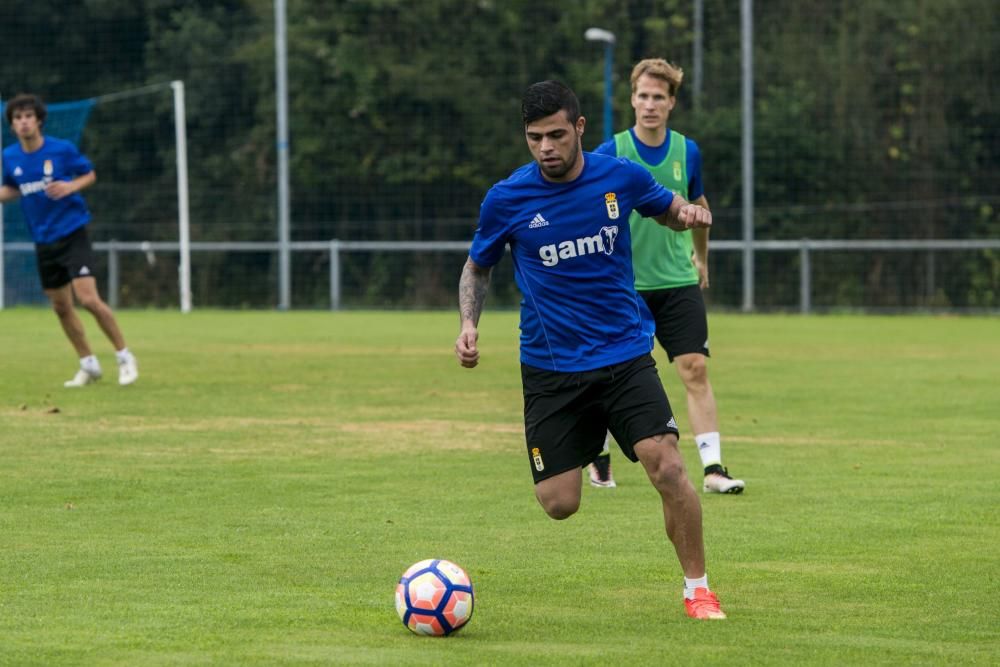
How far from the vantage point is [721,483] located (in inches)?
368

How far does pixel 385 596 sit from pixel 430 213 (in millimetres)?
30215

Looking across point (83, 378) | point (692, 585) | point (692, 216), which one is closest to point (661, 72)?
point (692, 216)

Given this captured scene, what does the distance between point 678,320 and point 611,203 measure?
338 centimetres

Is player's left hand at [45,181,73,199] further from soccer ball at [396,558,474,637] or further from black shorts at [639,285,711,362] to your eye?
soccer ball at [396,558,474,637]

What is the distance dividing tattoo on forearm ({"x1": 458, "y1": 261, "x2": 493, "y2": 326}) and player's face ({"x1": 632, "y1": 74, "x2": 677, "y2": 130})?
3051mm

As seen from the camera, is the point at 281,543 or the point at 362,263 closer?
the point at 281,543

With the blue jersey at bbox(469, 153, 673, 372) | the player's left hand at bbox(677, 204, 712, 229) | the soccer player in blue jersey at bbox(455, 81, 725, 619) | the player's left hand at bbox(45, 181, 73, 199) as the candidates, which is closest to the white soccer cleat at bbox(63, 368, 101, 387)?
the player's left hand at bbox(45, 181, 73, 199)

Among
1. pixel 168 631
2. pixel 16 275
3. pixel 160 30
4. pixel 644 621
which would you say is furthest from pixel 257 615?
pixel 160 30

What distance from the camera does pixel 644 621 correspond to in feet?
19.8

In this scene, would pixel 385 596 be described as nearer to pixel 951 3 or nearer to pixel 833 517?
pixel 833 517

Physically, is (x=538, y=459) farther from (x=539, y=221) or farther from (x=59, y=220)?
(x=59, y=220)

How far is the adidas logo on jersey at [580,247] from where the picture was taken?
21.2 feet

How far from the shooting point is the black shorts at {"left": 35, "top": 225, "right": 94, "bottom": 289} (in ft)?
49.7

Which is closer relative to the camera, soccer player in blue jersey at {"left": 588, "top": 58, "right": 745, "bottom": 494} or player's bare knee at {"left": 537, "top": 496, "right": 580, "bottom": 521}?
player's bare knee at {"left": 537, "top": 496, "right": 580, "bottom": 521}
